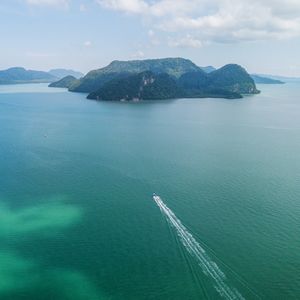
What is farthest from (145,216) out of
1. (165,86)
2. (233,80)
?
(233,80)

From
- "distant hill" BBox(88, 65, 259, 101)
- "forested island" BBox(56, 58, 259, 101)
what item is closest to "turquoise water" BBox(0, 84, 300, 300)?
"distant hill" BBox(88, 65, 259, 101)

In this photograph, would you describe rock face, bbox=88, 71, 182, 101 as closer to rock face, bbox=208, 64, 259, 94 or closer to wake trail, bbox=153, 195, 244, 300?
rock face, bbox=208, 64, 259, 94

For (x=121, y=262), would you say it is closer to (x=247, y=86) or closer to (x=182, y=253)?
(x=182, y=253)

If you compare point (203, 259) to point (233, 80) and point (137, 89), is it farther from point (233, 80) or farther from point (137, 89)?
point (233, 80)

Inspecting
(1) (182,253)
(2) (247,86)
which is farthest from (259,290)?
(2) (247,86)

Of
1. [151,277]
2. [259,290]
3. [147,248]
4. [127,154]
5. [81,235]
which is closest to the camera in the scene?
[259,290]
